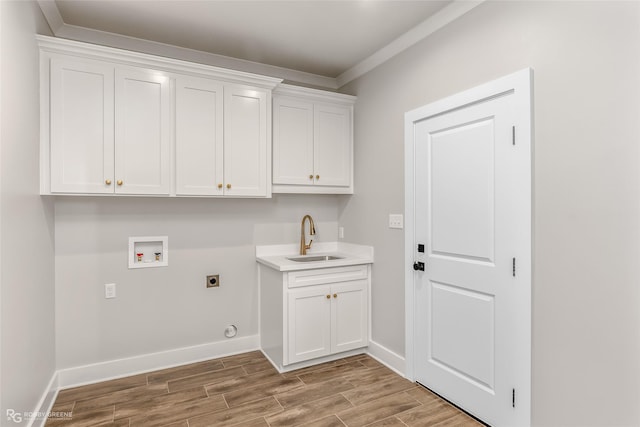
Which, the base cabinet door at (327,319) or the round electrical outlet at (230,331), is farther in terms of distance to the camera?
the round electrical outlet at (230,331)

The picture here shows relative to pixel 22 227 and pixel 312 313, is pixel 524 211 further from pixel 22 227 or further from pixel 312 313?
pixel 22 227

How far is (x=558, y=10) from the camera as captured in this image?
1767 millimetres

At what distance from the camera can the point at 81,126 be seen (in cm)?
238

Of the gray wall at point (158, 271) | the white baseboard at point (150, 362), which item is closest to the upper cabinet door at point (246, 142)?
the gray wall at point (158, 271)

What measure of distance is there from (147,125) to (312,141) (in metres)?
1.39

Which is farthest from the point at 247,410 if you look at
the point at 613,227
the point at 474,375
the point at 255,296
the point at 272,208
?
the point at 613,227

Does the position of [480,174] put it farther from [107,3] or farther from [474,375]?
[107,3]

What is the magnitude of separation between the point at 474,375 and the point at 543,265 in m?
0.87

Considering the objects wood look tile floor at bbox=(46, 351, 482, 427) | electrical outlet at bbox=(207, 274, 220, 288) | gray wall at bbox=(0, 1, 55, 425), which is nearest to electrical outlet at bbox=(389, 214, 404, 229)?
wood look tile floor at bbox=(46, 351, 482, 427)

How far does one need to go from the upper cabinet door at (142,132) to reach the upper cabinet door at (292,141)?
899mm

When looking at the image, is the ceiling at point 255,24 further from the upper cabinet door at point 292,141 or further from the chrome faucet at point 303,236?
the chrome faucet at point 303,236

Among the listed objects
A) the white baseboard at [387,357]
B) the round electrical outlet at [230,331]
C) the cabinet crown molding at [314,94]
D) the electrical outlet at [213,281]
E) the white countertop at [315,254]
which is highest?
the cabinet crown molding at [314,94]

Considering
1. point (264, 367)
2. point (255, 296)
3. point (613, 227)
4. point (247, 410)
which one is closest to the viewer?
point (613, 227)

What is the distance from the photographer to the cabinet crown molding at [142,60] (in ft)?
7.48
